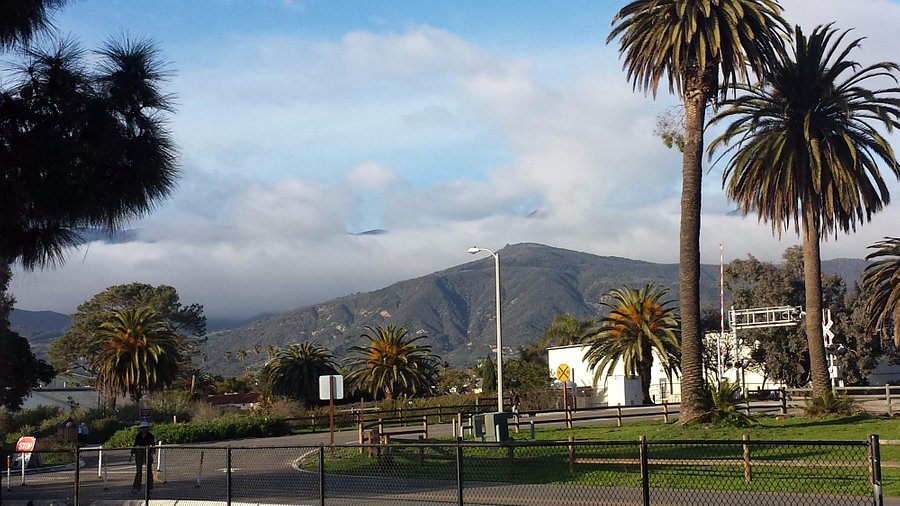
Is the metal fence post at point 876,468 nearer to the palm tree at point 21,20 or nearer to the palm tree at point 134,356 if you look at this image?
the palm tree at point 21,20

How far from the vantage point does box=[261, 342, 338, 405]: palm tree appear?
7531 centimetres

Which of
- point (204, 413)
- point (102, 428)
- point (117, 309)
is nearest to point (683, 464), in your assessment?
point (102, 428)

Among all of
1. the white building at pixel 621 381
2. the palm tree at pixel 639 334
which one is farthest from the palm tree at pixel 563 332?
the palm tree at pixel 639 334

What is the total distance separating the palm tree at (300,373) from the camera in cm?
7531

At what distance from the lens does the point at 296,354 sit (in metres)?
76.9

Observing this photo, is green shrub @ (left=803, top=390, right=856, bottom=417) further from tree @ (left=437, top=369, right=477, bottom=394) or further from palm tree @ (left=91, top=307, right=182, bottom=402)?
tree @ (left=437, top=369, right=477, bottom=394)

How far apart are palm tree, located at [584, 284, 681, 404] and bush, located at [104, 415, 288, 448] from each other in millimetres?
25517

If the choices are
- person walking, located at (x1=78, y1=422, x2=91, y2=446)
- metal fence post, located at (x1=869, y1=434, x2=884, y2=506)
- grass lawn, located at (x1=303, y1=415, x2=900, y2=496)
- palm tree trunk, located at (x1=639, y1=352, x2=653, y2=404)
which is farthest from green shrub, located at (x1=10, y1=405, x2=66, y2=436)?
metal fence post, located at (x1=869, y1=434, x2=884, y2=506)

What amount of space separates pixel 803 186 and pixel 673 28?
927 centimetres

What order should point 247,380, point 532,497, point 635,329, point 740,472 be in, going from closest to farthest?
point 532,497 → point 740,472 → point 635,329 → point 247,380

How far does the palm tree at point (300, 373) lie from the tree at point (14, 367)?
1616cm

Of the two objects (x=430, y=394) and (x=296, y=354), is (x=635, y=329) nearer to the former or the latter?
(x=430, y=394)

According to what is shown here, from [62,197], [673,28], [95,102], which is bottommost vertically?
[62,197]

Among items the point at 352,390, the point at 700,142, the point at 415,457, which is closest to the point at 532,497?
the point at 415,457
